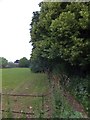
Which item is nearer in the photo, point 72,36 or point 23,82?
point 72,36

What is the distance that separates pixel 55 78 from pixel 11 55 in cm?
311

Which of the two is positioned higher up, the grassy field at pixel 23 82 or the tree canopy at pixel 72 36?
the tree canopy at pixel 72 36

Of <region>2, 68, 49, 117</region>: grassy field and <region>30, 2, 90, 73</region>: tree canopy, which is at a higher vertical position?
<region>30, 2, 90, 73</region>: tree canopy

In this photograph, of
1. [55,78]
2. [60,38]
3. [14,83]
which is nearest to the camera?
[60,38]

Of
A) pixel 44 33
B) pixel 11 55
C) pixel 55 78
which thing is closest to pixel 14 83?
pixel 55 78

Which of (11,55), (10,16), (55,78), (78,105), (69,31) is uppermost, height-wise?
(10,16)

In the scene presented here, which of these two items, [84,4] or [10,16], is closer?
[84,4]

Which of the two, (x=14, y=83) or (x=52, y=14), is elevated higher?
(x=52, y=14)

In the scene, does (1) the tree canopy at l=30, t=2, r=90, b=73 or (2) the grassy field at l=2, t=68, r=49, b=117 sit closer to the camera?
(1) the tree canopy at l=30, t=2, r=90, b=73

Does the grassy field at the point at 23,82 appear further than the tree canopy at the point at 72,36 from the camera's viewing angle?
Yes

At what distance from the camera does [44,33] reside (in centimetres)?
952

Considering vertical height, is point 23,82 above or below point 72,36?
below

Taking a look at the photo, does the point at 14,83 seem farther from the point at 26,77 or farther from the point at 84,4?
the point at 84,4

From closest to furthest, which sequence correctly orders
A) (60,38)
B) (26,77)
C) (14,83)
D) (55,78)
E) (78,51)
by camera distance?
1. (78,51)
2. (60,38)
3. (55,78)
4. (14,83)
5. (26,77)
